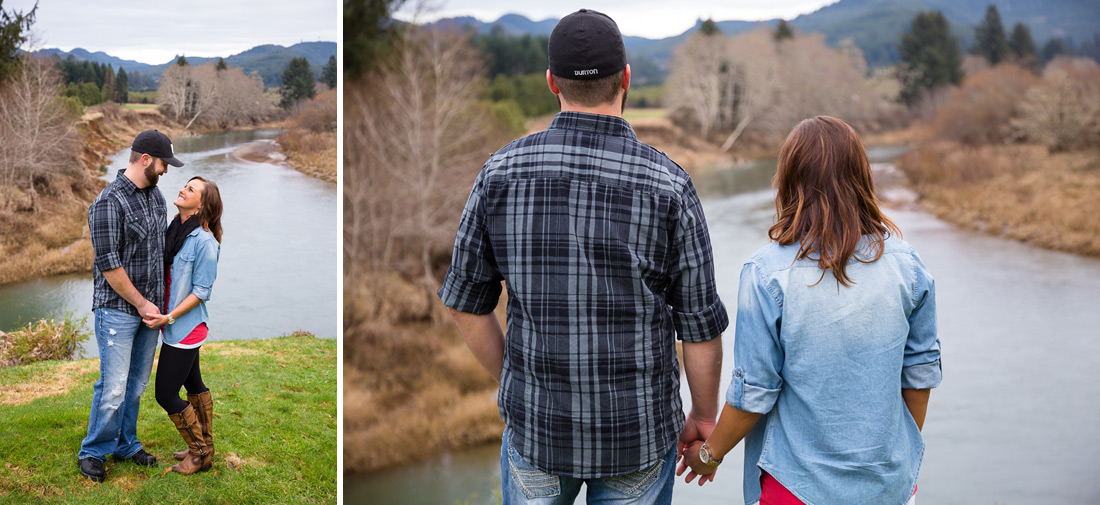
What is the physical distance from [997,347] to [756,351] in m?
14.1

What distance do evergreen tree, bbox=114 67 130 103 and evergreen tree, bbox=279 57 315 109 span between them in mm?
610

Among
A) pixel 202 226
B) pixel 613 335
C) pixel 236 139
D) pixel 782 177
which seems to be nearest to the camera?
pixel 613 335

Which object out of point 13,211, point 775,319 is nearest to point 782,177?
point 775,319

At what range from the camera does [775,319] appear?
1.31 meters

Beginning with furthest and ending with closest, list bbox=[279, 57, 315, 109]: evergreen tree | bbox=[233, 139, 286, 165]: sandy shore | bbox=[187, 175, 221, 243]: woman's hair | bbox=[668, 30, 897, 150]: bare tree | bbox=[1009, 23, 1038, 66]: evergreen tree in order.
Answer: bbox=[1009, 23, 1038, 66]: evergreen tree < bbox=[668, 30, 897, 150]: bare tree < bbox=[279, 57, 315, 109]: evergreen tree < bbox=[233, 139, 286, 165]: sandy shore < bbox=[187, 175, 221, 243]: woman's hair

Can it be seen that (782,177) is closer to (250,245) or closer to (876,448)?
(876,448)

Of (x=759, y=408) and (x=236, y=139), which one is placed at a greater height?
(x=236, y=139)

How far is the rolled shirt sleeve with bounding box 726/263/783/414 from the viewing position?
131 centimetres

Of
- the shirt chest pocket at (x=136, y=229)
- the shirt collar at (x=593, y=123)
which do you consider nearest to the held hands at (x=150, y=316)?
the shirt chest pocket at (x=136, y=229)

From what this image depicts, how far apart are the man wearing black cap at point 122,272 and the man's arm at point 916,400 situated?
2162 mm

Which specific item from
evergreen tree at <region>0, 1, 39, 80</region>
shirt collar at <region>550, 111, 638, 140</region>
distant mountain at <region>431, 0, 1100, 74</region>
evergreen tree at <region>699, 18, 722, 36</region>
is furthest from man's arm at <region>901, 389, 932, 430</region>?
evergreen tree at <region>699, 18, 722, 36</region>

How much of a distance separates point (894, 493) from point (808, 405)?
232 mm

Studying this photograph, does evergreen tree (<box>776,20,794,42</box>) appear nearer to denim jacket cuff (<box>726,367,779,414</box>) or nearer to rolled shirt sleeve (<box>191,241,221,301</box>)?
rolled shirt sleeve (<box>191,241,221,301</box>)

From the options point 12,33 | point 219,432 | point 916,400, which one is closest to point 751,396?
point 916,400
